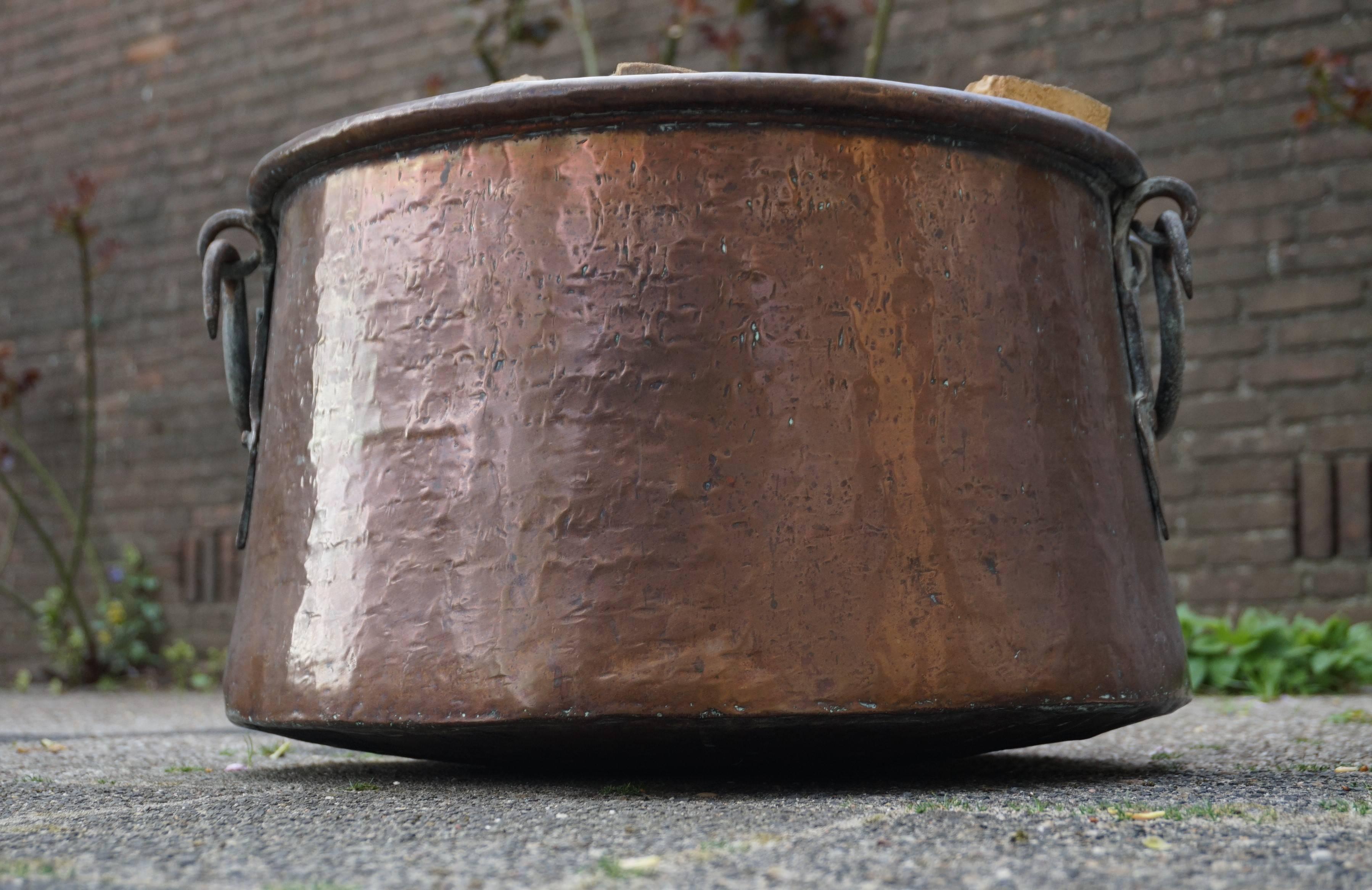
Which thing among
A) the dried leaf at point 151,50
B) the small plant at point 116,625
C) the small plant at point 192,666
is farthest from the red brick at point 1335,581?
the dried leaf at point 151,50

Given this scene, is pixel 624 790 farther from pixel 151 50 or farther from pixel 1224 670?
pixel 151 50

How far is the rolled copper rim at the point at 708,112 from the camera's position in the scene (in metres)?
1.35

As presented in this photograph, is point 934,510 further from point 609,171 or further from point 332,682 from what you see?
point 332,682

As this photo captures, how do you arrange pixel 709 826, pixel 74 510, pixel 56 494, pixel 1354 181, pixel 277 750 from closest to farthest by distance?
1. pixel 709 826
2. pixel 277 750
3. pixel 1354 181
4. pixel 56 494
5. pixel 74 510

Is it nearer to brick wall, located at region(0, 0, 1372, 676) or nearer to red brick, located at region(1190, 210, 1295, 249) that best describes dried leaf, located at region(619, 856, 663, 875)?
brick wall, located at region(0, 0, 1372, 676)

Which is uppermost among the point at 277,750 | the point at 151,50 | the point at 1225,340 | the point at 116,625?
the point at 151,50

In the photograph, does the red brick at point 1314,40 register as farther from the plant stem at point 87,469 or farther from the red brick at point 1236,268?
the plant stem at point 87,469

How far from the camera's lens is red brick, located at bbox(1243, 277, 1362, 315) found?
128 inches

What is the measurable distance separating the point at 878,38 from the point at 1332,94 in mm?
1181

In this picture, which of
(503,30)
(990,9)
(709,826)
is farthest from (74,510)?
(709,826)

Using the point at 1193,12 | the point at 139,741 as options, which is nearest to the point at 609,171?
the point at 139,741

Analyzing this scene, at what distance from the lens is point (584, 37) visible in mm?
4168

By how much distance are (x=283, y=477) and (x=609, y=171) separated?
52 cm

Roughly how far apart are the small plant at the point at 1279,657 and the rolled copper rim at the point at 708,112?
188cm
